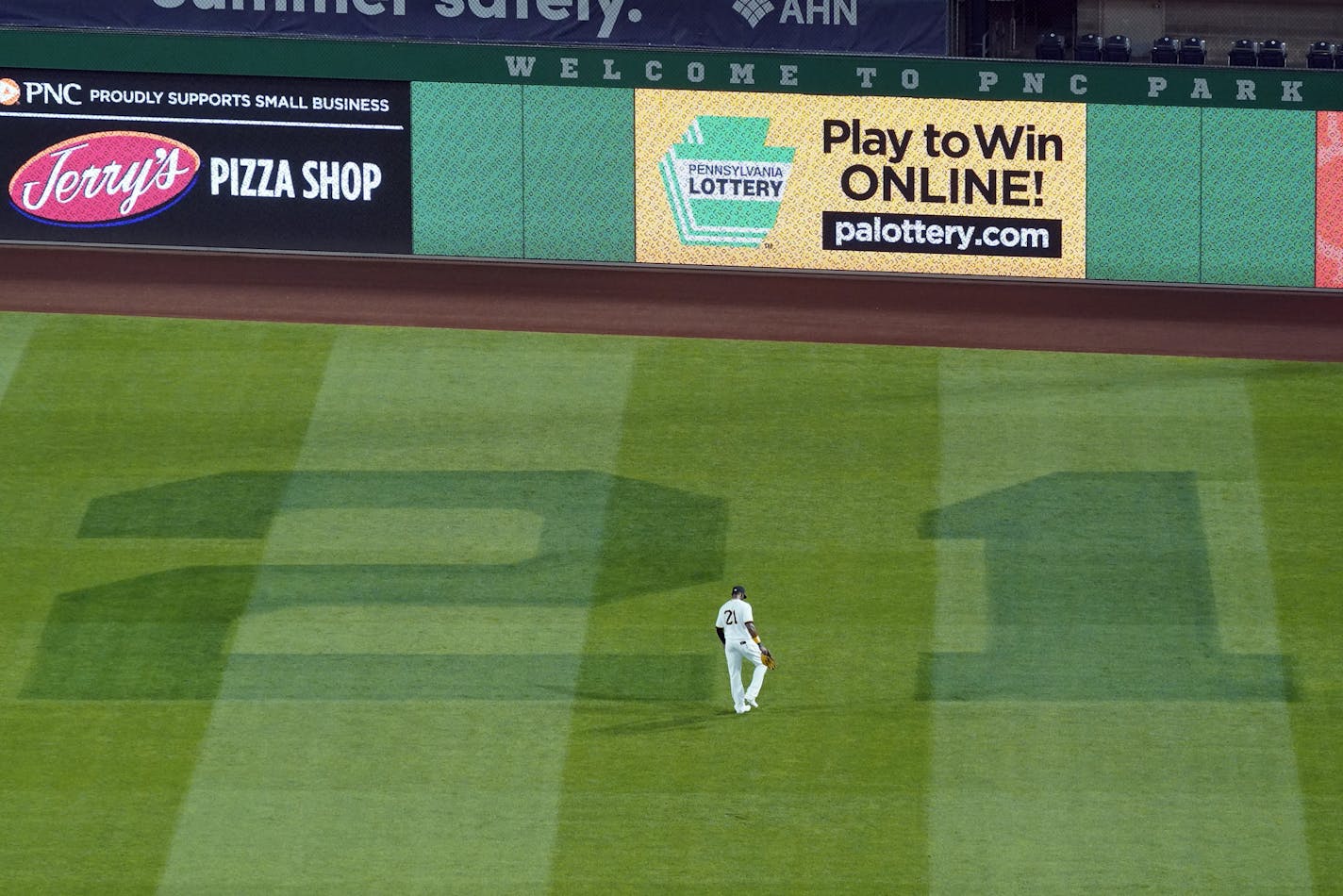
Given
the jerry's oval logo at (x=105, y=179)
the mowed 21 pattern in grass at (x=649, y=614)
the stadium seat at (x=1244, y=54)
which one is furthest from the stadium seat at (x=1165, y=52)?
the jerry's oval logo at (x=105, y=179)

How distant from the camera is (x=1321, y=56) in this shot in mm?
32125

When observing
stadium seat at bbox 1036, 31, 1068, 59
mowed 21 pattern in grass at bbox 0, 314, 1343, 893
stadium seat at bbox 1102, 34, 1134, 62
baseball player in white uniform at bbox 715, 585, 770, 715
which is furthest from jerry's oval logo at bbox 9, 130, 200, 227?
baseball player in white uniform at bbox 715, 585, 770, 715

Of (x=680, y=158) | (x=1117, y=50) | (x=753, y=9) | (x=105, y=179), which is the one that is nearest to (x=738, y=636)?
(x=680, y=158)

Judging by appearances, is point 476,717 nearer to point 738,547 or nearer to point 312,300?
point 738,547

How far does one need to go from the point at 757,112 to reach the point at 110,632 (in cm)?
1142

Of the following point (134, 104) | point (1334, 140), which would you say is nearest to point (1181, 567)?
point (1334, 140)

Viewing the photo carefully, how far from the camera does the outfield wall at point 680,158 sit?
31391 mm

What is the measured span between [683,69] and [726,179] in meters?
1.56

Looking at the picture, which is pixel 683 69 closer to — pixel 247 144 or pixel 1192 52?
pixel 247 144

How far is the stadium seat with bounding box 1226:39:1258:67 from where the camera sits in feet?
107

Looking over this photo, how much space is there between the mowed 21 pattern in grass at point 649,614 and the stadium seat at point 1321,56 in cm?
448

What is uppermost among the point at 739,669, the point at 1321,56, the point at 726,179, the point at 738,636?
the point at 1321,56

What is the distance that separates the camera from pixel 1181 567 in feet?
86.8

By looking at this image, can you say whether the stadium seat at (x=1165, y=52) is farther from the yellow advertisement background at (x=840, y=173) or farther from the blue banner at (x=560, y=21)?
the blue banner at (x=560, y=21)
